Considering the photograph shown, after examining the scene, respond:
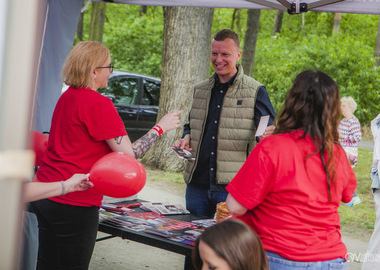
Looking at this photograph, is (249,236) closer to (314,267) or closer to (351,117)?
(314,267)

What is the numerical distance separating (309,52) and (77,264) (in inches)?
547

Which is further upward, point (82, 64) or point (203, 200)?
point (82, 64)

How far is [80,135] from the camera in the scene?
2635 mm

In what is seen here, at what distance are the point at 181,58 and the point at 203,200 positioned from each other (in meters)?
5.44

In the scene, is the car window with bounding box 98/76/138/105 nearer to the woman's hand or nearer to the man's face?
the man's face

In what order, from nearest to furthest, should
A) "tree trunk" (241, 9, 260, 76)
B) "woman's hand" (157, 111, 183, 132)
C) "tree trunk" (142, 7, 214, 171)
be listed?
"woman's hand" (157, 111, 183, 132)
"tree trunk" (142, 7, 214, 171)
"tree trunk" (241, 9, 260, 76)

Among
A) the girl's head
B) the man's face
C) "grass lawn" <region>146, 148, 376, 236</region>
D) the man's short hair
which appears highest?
the man's short hair

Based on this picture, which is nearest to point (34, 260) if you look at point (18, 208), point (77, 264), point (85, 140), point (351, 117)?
point (77, 264)

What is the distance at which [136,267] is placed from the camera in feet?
15.8

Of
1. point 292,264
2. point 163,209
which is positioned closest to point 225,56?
point 163,209

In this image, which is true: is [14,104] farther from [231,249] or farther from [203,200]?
[203,200]

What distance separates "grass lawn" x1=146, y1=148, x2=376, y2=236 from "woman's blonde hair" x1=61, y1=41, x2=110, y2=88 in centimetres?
491

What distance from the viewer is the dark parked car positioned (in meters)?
10.6

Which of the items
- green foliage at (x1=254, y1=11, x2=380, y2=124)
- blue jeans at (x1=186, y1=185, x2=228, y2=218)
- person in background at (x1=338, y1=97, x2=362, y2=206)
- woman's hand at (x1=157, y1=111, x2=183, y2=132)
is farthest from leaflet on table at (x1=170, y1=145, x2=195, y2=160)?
green foliage at (x1=254, y1=11, x2=380, y2=124)
